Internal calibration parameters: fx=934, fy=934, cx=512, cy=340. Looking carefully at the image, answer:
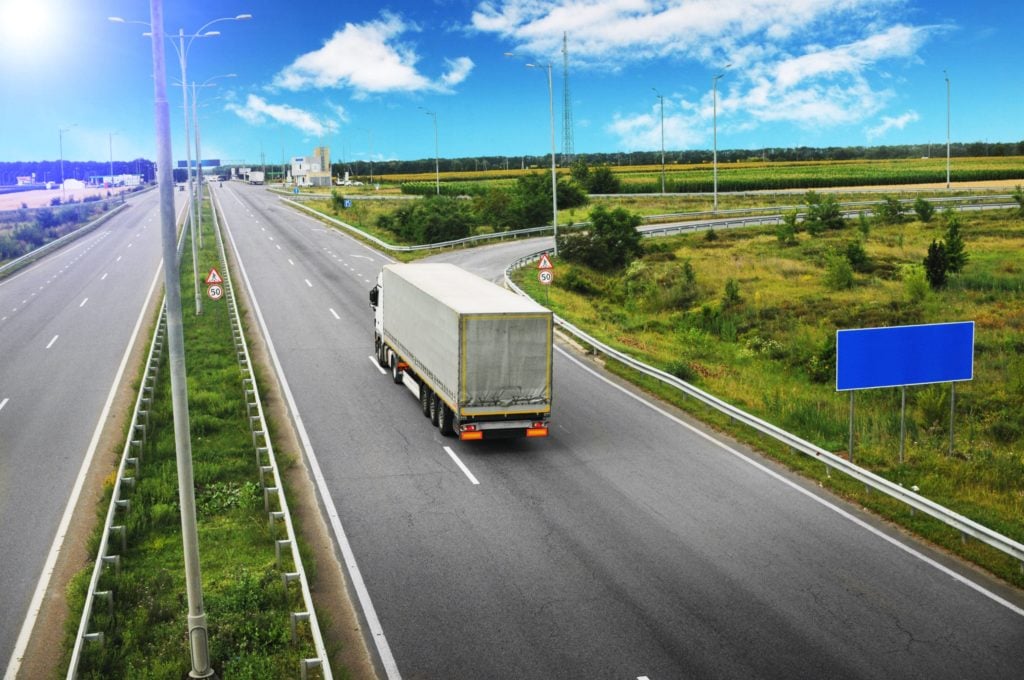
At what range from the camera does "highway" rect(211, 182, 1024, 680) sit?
36.1ft

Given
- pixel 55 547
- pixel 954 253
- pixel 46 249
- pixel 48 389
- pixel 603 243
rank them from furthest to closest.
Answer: pixel 46 249, pixel 603 243, pixel 954 253, pixel 48 389, pixel 55 547

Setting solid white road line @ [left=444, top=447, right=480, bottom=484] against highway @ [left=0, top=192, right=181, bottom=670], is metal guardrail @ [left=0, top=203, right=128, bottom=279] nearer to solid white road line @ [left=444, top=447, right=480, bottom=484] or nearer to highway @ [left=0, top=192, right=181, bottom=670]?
highway @ [left=0, top=192, right=181, bottom=670]

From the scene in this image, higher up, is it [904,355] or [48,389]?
[904,355]

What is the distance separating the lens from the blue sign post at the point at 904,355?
17.2 m

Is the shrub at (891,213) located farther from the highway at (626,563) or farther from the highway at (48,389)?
the highway at (626,563)

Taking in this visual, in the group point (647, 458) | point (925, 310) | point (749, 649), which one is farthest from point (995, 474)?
point (925, 310)

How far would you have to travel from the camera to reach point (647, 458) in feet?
61.9

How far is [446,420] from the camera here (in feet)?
66.3

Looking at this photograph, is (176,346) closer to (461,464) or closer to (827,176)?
(461,464)

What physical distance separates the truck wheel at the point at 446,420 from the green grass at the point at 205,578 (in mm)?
4019

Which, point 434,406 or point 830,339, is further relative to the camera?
point 830,339

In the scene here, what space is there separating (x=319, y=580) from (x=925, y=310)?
28315mm

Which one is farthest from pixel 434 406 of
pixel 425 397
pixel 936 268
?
pixel 936 268

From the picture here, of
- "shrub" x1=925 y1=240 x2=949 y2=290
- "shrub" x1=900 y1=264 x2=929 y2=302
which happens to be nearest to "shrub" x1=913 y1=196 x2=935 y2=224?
"shrub" x1=925 y1=240 x2=949 y2=290
